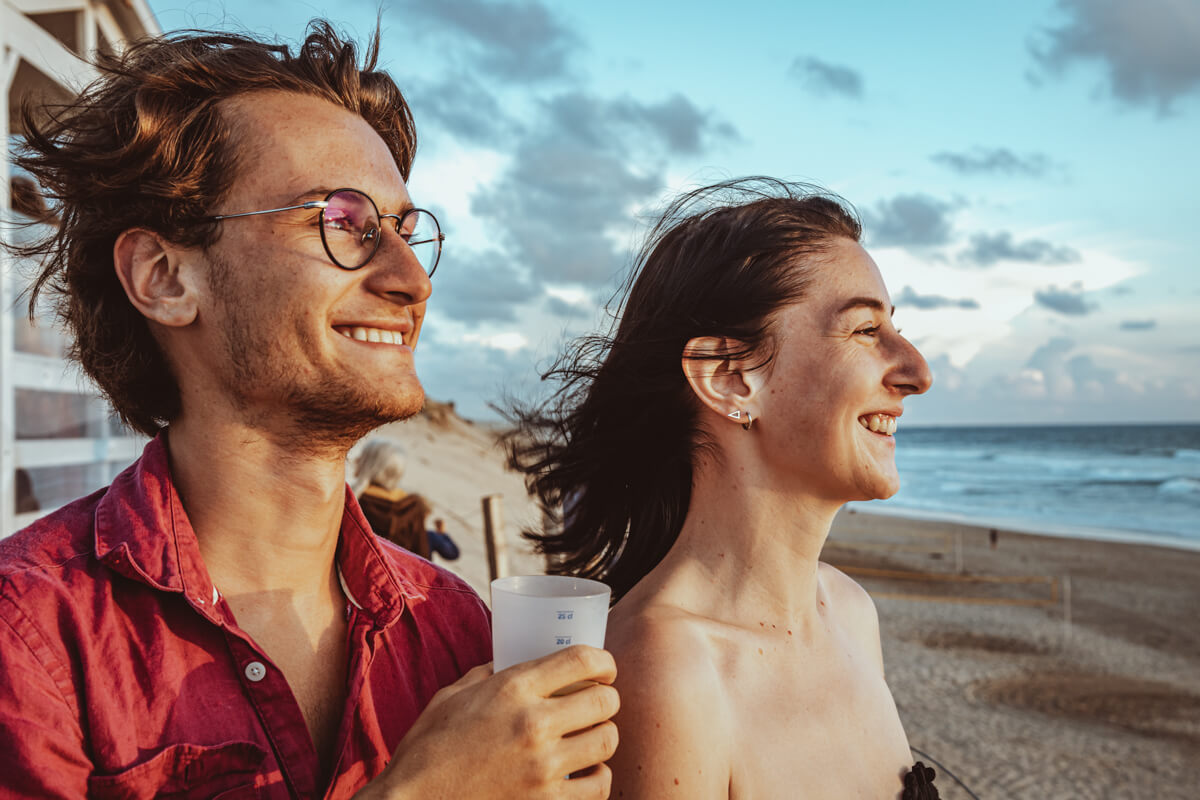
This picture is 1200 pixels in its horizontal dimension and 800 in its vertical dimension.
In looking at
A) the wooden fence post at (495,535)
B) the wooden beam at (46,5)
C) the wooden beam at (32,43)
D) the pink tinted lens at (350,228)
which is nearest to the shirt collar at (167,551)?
the pink tinted lens at (350,228)

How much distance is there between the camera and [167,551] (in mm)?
1748

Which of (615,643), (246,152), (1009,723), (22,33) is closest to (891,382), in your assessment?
(615,643)

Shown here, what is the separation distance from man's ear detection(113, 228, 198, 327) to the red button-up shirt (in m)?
0.31

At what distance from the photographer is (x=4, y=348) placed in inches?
218

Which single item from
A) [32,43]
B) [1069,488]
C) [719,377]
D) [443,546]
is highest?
[32,43]

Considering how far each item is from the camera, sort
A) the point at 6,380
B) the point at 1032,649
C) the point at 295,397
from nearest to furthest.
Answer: the point at 295,397 < the point at 6,380 < the point at 1032,649

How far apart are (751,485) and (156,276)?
157 cm

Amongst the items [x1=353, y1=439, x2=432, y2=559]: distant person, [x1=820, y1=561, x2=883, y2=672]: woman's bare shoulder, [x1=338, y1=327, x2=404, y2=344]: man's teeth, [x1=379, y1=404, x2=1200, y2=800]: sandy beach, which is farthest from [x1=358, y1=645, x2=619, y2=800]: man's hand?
[x1=353, y1=439, x2=432, y2=559]: distant person

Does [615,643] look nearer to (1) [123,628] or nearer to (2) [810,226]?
(1) [123,628]

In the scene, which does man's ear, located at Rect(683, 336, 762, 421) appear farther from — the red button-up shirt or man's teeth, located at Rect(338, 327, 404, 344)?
the red button-up shirt

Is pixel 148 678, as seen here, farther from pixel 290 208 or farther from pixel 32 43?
pixel 32 43

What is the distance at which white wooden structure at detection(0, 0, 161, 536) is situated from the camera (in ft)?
18.3

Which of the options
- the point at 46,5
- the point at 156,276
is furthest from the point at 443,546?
the point at 156,276

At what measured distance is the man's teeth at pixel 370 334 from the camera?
6.41ft
